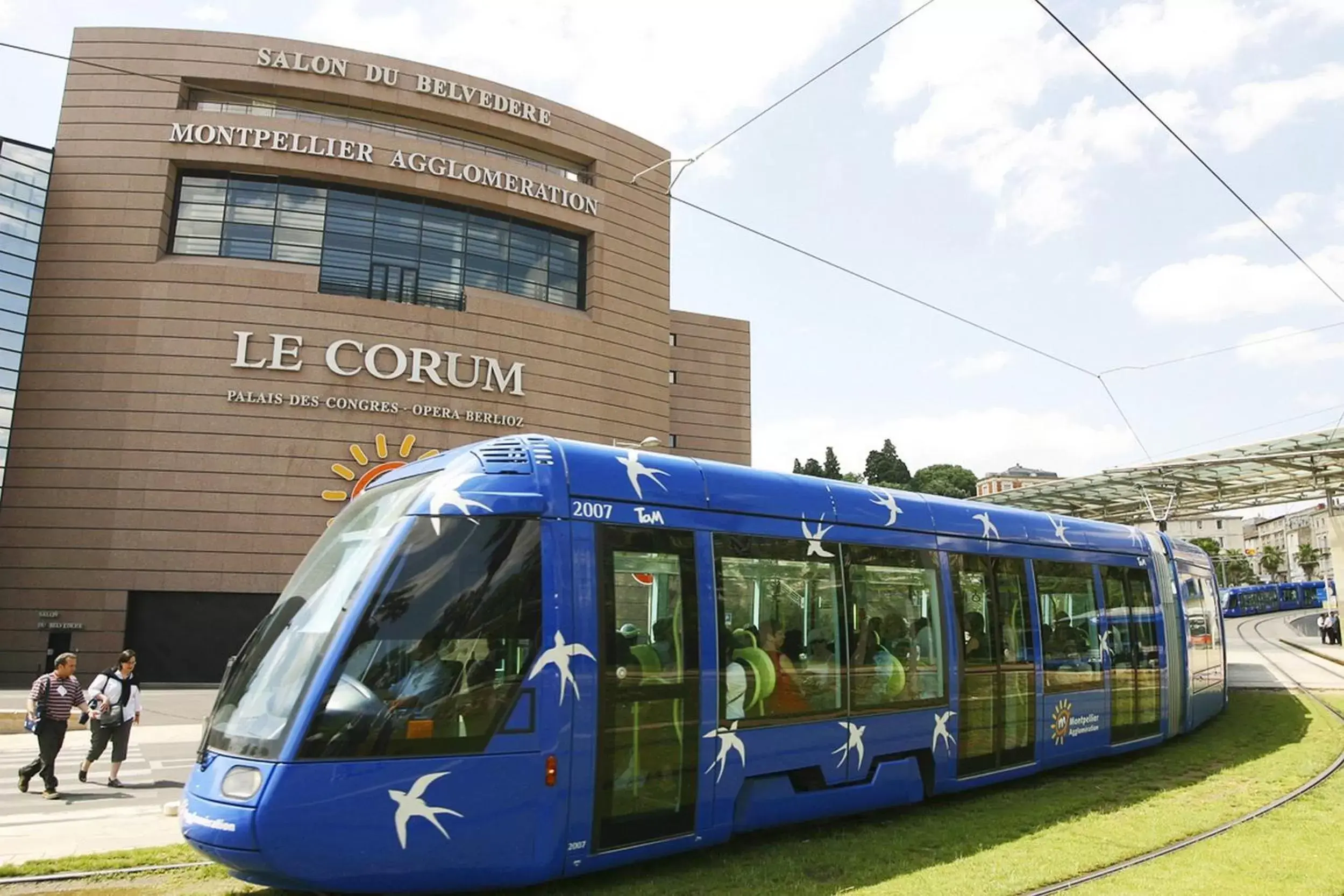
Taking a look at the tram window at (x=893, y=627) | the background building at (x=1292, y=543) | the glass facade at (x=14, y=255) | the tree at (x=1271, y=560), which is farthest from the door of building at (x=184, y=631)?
the tree at (x=1271, y=560)

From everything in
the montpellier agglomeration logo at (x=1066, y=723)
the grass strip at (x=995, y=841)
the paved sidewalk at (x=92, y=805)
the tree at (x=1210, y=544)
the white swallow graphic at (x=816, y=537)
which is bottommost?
the paved sidewalk at (x=92, y=805)

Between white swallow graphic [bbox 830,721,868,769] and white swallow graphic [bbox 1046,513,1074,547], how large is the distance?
4347 millimetres

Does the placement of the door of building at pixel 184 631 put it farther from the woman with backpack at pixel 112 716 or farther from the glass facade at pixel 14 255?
the woman with backpack at pixel 112 716

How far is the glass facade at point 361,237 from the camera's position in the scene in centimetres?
2844

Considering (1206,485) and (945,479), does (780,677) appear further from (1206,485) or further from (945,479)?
(945,479)

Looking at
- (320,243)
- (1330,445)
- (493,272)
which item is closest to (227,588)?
(320,243)

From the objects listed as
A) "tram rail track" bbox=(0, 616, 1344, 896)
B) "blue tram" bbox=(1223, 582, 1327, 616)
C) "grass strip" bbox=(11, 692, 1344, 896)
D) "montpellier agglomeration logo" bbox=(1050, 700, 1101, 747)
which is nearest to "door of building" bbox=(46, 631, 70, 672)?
"grass strip" bbox=(11, 692, 1344, 896)

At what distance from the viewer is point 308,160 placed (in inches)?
1105

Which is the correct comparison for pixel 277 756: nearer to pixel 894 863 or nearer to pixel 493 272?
pixel 894 863

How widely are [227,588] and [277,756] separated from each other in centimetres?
2421

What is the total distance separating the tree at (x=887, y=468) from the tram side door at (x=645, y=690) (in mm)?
95919

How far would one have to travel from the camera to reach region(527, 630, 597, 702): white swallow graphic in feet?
18.2

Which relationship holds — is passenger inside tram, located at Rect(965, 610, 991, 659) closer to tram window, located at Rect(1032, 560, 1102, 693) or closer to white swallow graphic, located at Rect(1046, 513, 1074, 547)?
tram window, located at Rect(1032, 560, 1102, 693)

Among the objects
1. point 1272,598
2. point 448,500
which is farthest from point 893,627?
point 1272,598
